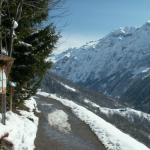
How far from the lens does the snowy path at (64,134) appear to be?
28844mm

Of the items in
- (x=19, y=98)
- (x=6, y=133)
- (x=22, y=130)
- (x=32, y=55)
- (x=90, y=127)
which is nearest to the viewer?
(x=6, y=133)

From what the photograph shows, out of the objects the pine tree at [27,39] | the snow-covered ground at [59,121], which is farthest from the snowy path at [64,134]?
the pine tree at [27,39]

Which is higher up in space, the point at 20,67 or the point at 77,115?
the point at 20,67

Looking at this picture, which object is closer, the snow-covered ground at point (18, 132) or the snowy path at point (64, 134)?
the snow-covered ground at point (18, 132)

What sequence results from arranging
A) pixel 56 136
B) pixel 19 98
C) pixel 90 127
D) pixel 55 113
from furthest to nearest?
pixel 55 113, pixel 90 127, pixel 56 136, pixel 19 98

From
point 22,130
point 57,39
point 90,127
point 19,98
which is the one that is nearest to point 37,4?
point 57,39

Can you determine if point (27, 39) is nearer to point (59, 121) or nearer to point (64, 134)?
point (64, 134)

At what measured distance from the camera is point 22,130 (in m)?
23.7

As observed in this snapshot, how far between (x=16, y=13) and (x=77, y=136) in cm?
1158

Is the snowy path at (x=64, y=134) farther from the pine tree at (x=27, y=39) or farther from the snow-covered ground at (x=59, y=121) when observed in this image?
the pine tree at (x=27, y=39)

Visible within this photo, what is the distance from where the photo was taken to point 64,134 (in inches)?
1323

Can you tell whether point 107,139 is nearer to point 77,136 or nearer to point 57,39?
point 77,136

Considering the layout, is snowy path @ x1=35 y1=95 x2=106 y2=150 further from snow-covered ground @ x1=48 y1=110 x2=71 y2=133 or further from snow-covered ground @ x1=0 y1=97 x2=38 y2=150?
snow-covered ground @ x1=0 y1=97 x2=38 y2=150

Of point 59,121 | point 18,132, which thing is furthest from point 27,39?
point 59,121
